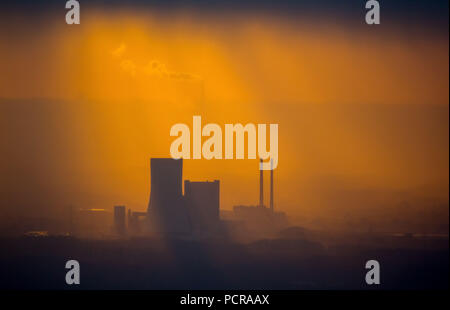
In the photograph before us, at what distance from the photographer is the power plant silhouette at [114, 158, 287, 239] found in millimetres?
112250

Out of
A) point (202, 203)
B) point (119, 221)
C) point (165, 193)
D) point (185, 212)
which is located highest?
point (165, 193)

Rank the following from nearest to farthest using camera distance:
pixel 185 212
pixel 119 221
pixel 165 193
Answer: pixel 165 193
pixel 185 212
pixel 119 221

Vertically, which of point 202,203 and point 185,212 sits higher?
point 202,203

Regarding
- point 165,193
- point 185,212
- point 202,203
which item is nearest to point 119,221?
point 202,203

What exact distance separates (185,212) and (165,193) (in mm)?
8103

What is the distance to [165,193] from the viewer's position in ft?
370

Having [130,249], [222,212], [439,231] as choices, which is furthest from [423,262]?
[130,249]

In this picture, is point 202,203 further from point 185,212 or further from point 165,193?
point 165,193

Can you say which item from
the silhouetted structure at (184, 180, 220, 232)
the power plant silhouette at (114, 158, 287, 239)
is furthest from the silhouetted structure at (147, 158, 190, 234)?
the silhouetted structure at (184, 180, 220, 232)

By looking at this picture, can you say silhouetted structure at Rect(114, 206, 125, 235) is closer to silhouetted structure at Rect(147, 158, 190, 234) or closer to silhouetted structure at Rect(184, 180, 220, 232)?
silhouetted structure at Rect(184, 180, 220, 232)

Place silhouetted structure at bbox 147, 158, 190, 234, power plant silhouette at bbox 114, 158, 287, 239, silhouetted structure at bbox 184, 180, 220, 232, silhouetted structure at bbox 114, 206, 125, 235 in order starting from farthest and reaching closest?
1. silhouetted structure at bbox 114, 206, 125, 235
2. silhouetted structure at bbox 184, 180, 220, 232
3. power plant silhouette at bbox 114, 158, 287, 239
4. silhouetted structure at bbox 147, 158, 190, 234

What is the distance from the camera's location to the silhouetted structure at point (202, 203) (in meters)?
121

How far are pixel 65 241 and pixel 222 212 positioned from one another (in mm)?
29353

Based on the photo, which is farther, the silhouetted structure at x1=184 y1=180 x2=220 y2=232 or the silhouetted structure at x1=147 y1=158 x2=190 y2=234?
the silhouetted structure at x1=184 y1=180 x2=220 y2=232
